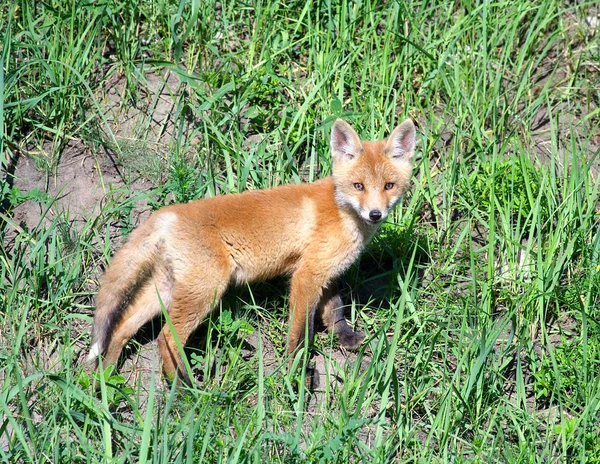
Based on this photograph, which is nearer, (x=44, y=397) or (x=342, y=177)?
(x=44, y=397)

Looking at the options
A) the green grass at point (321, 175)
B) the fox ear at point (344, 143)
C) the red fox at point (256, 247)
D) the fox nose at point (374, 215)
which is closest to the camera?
the green grass at point (321, 175)

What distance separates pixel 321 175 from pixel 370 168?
885mm

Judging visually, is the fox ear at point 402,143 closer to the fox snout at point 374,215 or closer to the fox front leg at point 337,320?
the fox snout at point 374,215

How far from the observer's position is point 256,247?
4.92 meters

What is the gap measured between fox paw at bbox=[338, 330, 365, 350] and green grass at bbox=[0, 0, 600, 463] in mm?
100

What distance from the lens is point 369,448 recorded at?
4.26 meters

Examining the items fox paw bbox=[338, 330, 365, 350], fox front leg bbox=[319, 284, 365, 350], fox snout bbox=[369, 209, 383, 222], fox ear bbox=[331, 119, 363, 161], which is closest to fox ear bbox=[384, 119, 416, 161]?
fox ear bbox=[331, 119, 363, 161]

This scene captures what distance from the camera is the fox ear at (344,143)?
Answer: 5078mm

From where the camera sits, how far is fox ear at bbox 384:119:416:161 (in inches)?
201

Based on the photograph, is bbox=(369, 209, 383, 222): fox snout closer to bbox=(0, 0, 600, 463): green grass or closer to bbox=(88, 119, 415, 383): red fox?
bbox=(88, 119, 415, 383): red fox

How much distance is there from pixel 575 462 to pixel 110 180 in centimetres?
388

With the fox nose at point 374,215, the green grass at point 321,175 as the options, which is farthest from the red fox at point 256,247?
the green grass at point 321,175

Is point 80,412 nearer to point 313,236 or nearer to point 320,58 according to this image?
point 313,236

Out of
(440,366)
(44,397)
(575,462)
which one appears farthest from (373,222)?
(44,397)
